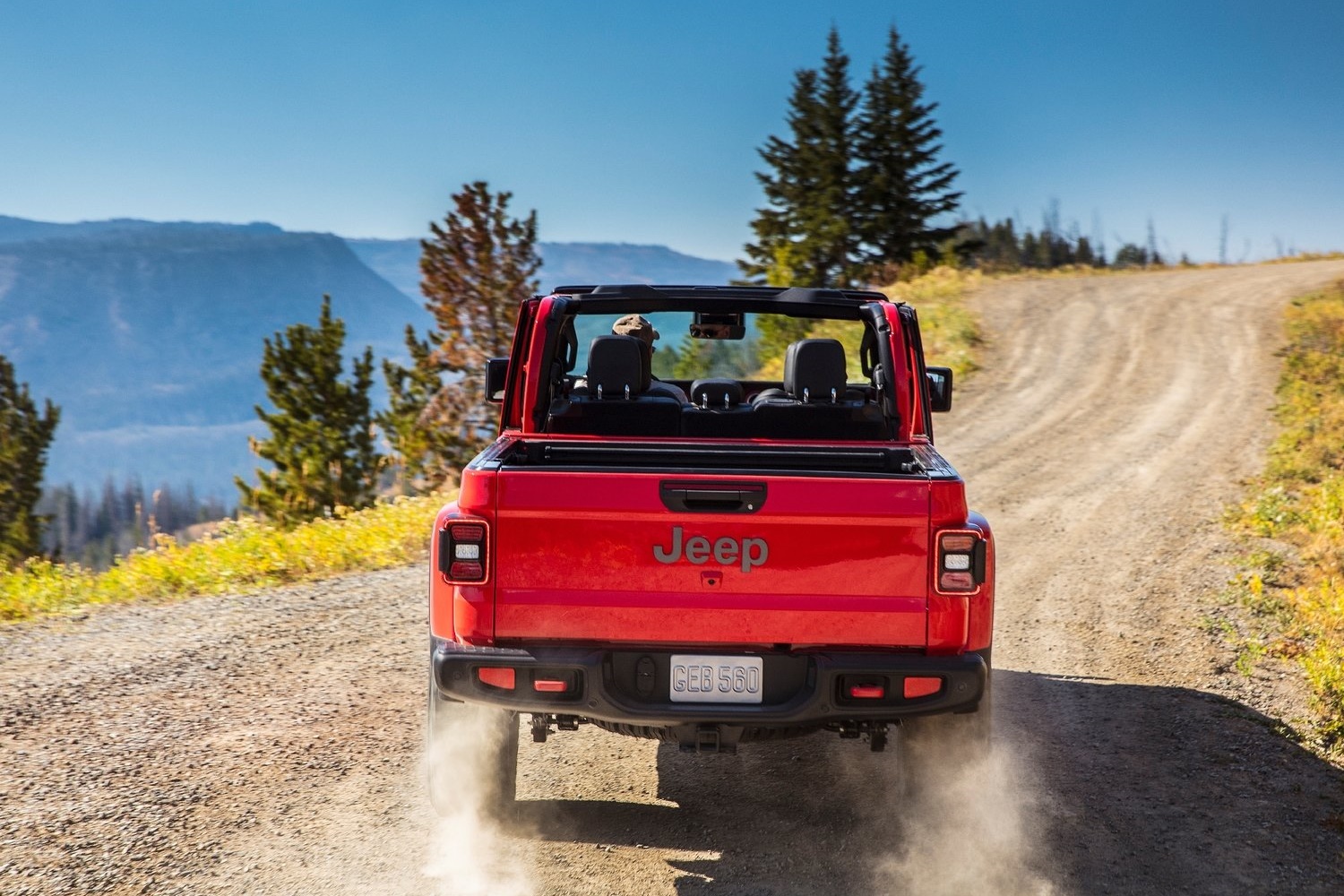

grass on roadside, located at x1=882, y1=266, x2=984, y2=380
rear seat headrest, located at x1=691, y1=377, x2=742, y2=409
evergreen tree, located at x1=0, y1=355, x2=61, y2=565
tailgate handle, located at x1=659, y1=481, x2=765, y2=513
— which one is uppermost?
grass on roadside, located at x1=882, y1=266, x2=984, y2=380

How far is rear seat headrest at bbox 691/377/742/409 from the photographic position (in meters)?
4.93

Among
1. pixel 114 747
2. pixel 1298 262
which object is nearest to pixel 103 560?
pixel 1298 262

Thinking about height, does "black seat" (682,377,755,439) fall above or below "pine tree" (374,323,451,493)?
above

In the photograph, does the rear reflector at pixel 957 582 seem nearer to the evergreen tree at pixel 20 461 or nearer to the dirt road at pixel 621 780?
the dirt road at pixel 621 780

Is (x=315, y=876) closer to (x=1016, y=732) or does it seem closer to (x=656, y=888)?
(x=656, y=888)

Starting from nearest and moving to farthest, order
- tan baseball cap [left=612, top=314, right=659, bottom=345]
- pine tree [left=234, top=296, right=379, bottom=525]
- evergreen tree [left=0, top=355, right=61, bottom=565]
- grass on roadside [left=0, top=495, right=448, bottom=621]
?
1. tan baseball cap [left=612, top=314, right=659, bottom=345]
2. grass on roadside [left=0, top=495, right=448, bottom=621]
3. evergreen tree [left=0, top=355, right=61, bottom=565]
4. pine tree [left=234, top=296, right=379, bottom=525]

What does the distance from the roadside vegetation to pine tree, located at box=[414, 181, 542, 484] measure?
25710 mm

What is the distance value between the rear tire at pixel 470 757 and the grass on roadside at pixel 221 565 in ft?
17.6

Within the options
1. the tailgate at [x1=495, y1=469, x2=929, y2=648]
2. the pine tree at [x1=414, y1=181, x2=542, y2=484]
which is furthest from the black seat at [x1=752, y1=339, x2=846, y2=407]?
the pine tree at [x1=414, y1=181, x2=542, y2=484]

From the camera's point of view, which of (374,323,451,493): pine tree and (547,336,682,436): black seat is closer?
(547,336,682,436): black seat

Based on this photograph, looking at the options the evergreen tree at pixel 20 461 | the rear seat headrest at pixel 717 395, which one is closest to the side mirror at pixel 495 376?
the rear seat headrest at pixel 717 395

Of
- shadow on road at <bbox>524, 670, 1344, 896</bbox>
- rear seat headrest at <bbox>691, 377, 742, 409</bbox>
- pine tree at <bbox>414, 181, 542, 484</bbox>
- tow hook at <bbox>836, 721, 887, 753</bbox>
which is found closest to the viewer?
tow hook at <bbox>836, 721, 887, 753</bbox>

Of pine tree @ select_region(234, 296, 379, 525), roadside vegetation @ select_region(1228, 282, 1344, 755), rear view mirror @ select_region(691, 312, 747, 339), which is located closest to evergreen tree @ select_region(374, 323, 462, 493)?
pine tree @ select_region(234, 296, 379, 525)

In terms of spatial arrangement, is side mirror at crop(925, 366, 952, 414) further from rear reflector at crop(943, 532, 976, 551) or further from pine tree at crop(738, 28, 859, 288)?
pine tree at crop(738, 28, 859, 288)
